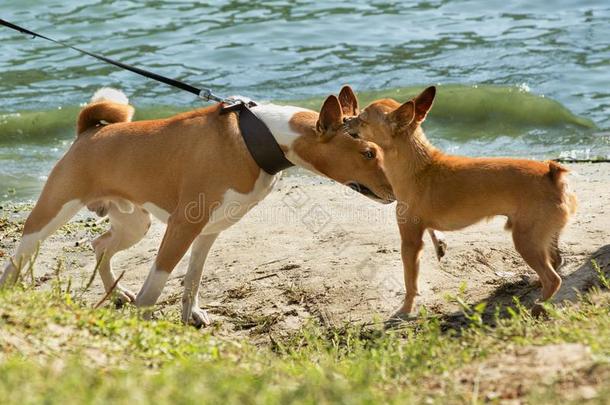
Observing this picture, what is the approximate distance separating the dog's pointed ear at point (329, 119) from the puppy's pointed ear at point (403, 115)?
528 millimetres

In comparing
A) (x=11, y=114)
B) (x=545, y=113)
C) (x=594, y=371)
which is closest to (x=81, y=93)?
(x=11, y=114)

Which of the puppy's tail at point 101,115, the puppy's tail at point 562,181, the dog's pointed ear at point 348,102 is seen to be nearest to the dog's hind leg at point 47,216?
the puppy's tail at point 101,115

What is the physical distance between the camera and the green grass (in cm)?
386

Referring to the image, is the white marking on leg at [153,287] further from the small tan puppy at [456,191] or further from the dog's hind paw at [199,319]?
the small tan puppy at [456,191]

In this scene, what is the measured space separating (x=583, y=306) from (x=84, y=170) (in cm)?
328

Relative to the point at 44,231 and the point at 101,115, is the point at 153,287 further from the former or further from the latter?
the point at 101,115

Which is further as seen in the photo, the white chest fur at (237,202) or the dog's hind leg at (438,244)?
the dog's hind leg at (438,244)

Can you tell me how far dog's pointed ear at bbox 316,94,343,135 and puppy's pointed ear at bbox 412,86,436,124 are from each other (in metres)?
0.64

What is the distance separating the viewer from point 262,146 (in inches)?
259

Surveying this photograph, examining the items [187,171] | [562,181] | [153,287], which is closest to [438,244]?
[562,181]

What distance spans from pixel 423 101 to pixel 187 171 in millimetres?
1618

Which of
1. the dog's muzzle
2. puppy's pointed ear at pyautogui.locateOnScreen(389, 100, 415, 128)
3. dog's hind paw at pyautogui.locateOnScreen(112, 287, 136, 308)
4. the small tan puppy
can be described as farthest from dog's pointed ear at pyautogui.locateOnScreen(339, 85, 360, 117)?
dog's hind paw at pyautogui.locateOnScreen(112, 287, 136, 308)

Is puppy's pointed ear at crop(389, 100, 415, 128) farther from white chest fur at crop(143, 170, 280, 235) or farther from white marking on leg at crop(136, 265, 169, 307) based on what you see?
white marking on leg at crop(136, 265, 169, 307)

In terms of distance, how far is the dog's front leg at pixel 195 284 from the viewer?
7117 mm
